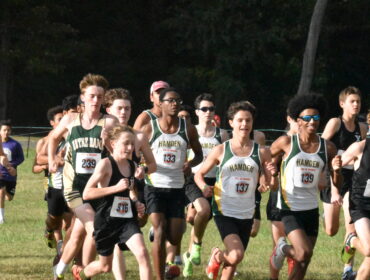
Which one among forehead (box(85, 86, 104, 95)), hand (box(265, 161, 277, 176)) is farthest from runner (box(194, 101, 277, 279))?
forehead (box(85, 86, 104, 95))

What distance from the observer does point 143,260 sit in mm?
8695

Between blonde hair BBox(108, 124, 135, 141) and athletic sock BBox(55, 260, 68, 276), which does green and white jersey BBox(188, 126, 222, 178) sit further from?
blonde hair BBox(108, 124, 135, 141)

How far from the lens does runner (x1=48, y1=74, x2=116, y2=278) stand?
9820 mm

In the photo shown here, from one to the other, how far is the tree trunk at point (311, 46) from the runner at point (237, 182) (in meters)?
34.0

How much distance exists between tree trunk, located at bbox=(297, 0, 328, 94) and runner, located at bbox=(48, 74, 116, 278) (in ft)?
112

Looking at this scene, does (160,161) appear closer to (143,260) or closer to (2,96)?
(143,260)

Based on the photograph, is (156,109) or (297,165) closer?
(297,165)

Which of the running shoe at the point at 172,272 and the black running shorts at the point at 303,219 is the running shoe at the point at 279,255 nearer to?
the black running shorts at the point at 303,219

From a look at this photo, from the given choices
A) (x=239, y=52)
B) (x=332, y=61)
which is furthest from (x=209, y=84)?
(x=332, y=61)

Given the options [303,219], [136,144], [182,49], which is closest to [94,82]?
[136,144]

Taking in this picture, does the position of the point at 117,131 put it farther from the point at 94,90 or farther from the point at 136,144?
the point at 94,90

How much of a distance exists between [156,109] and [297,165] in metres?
2.38

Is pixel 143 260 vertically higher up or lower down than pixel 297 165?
lower down

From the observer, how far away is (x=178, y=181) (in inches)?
432
